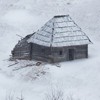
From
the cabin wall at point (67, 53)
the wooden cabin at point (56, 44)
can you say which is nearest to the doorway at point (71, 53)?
the wooden cabin at point (56, 44)

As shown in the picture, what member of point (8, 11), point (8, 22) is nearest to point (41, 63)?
point (8, 22)

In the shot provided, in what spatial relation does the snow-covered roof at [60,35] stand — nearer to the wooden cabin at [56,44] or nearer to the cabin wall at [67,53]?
A: the wooden cabin at [56,44]

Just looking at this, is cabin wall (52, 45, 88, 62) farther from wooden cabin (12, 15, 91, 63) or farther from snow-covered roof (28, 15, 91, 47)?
snow-covered roof (28, 15, 91, 47)

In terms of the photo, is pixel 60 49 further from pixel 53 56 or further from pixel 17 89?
pixel 17 89

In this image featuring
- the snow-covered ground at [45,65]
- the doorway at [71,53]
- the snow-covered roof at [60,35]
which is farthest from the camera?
the doorway at [71,53]

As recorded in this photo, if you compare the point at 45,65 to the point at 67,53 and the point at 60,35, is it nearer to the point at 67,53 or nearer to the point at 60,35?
the point at 67,53

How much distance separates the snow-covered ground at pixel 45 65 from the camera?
2603 centimetres

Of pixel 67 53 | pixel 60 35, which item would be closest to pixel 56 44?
pixel 60 35

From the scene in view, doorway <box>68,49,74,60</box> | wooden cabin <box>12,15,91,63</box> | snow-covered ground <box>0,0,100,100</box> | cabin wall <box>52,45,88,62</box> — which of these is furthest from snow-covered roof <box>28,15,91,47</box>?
snow-covered ground <box>0,0,100,100</box>

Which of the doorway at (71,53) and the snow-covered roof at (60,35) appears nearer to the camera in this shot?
the snow-covered roof at (60,35)

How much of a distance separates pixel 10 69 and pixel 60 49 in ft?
13.5

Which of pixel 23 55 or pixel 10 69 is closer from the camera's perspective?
pixel 10 69

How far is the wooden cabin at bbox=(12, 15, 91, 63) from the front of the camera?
30016 mm

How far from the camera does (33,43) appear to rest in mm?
30922
